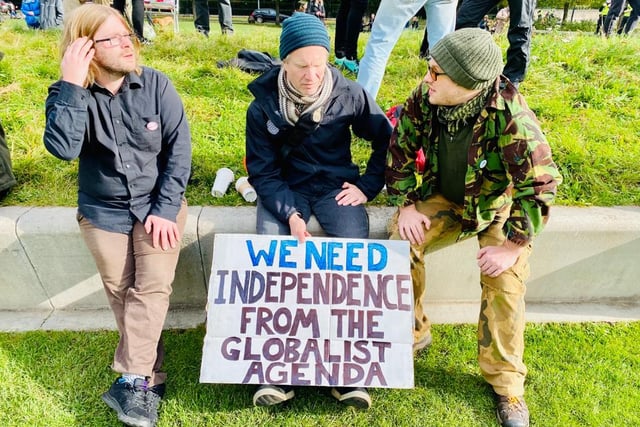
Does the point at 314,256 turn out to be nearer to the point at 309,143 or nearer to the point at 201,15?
the point at 309,143

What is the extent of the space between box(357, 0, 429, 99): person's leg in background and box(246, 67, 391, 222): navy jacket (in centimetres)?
108

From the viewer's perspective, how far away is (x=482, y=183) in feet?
7.84

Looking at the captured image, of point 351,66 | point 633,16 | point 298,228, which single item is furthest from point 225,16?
point 633,16

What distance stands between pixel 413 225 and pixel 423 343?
75cm

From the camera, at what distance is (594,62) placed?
17.2 feet

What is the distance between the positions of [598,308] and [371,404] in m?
1.79

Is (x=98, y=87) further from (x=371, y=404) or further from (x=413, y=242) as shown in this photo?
(x=371, y=404)

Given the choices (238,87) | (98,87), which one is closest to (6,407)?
(98,87)

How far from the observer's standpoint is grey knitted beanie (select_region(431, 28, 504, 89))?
2008mm

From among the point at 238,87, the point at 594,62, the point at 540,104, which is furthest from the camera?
the point at 594,62

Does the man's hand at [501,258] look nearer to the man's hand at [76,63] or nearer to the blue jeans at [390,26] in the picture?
the blue jeans at [390,26]

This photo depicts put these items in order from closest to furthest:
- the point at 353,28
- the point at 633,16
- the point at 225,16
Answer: the point at 353,28, the point at 225,16, the point at 633,16

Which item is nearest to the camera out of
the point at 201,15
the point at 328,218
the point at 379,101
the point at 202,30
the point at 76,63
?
the point at 76,63

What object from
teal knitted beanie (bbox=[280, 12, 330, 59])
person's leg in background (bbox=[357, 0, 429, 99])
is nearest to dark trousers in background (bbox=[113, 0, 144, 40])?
person's leg in background (bbox=[357, 0, 429, 99])
